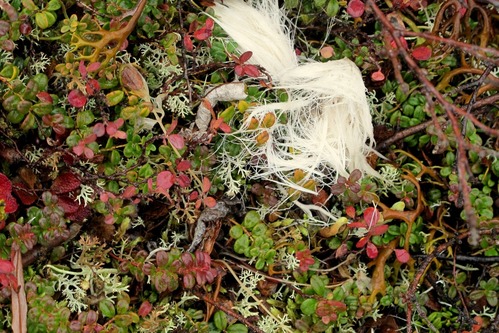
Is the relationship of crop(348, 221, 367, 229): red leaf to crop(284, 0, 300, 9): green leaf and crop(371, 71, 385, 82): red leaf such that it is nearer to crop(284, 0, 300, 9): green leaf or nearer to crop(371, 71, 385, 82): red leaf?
crop(371, 71, 385, 82): red leaf

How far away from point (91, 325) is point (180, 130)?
2.23 feet

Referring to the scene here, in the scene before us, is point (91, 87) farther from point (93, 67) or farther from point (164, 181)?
point (164, 181)

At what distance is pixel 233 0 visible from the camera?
2.25m

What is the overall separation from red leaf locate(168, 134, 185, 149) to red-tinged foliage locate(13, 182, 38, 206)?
17.6 inches

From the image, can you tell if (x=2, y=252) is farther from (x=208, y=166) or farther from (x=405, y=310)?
(x=405, y=310)

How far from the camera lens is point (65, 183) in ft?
6.60

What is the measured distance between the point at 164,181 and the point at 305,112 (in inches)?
21.6

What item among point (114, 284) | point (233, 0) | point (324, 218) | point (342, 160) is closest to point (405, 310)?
point (324, 218)

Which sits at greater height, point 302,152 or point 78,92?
point 78,92

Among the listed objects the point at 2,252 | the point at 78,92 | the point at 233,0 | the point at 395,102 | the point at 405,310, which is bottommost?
the point at 405,310

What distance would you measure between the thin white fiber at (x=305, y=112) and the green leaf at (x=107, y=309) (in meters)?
0.63

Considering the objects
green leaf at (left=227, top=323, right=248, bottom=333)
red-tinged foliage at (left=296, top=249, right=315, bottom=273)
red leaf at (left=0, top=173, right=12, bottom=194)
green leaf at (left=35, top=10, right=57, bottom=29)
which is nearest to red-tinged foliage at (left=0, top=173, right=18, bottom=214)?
red leaf at (left=0, top=173, right=12, bottom=194)

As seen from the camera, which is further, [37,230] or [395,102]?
[395,102]

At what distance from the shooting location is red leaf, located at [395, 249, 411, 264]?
6.98 feet
